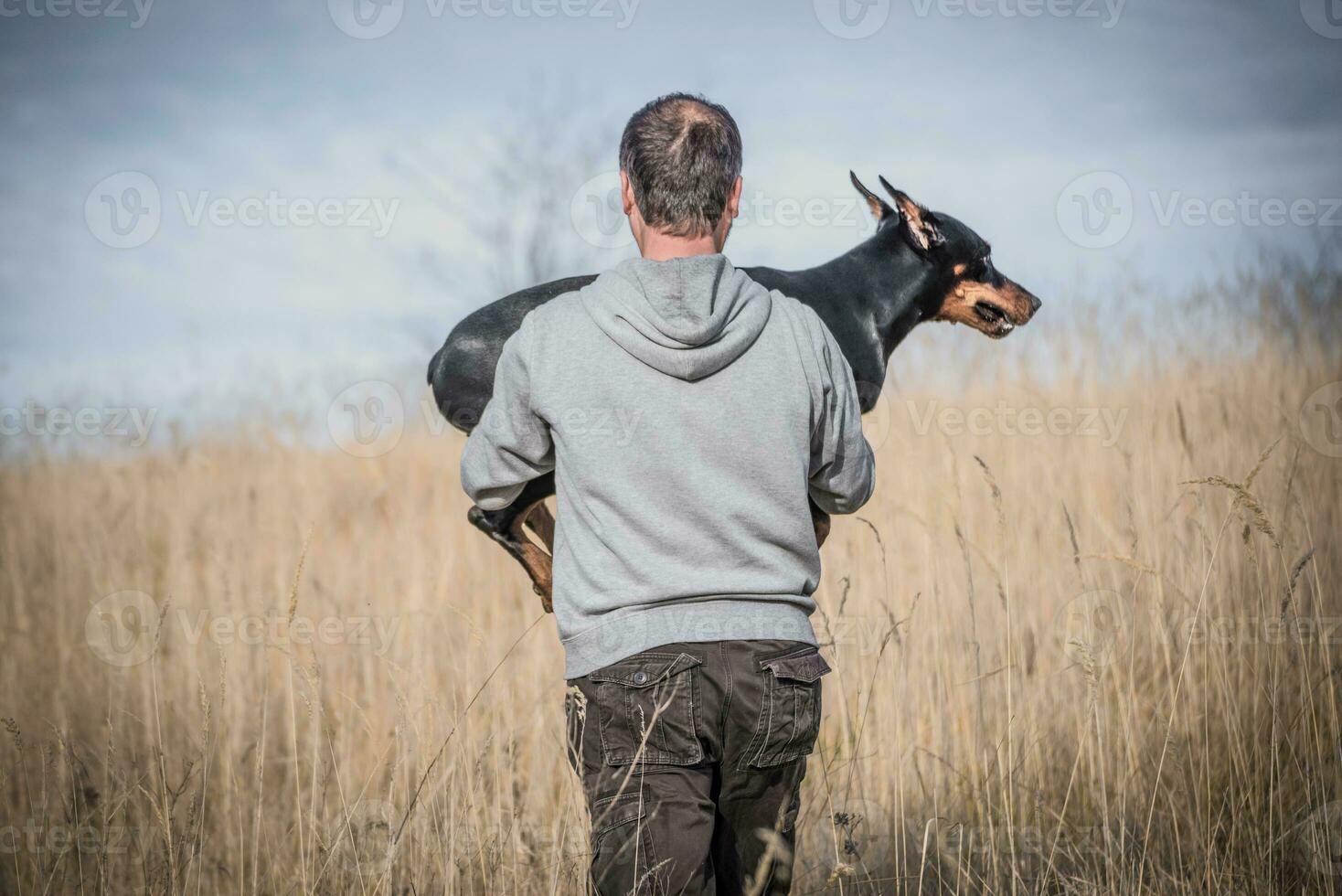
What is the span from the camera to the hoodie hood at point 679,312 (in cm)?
181

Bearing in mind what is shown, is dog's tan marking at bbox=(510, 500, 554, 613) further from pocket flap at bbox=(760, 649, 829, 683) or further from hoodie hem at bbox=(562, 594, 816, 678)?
pocket flap at bbox=(760, 649, 829, 683)

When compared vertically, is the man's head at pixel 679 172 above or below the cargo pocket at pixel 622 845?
above

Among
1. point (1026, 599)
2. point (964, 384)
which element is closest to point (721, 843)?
point (1026, 599)

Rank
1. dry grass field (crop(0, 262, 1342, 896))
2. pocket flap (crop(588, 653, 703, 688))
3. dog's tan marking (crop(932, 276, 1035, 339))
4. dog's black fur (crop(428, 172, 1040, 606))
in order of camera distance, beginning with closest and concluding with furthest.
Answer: pocket flap (crop(588, 653, 703, 688)), dog's black fur (crop(428, 172, 1040, 606)), dog's tan marking (crop(932, 276, 1035, 339)), dry grass field (crop(0, 262, 1342, 896))

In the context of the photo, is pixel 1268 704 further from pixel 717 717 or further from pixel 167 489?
pixel 167 489

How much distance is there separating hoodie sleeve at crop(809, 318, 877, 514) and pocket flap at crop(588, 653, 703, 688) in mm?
524

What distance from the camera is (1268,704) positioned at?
3744 mm

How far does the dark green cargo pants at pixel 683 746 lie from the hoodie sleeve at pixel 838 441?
38cm

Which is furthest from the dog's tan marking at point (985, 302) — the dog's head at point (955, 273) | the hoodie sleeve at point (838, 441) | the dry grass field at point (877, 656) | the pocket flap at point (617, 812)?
the pocket flap at point (617, 812)

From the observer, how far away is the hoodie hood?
1.81 metres

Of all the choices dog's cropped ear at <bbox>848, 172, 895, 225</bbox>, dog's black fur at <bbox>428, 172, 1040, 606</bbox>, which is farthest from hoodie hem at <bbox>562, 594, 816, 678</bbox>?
dog's cropped ear at <bbox>848, 172, 895, 225</bbox>

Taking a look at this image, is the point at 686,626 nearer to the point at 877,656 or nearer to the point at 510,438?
the point at 510,438

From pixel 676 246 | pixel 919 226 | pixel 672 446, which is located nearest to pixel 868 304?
pixel 919 226

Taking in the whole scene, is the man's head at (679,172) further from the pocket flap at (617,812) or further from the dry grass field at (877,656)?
the dry grass field at (877,656)
